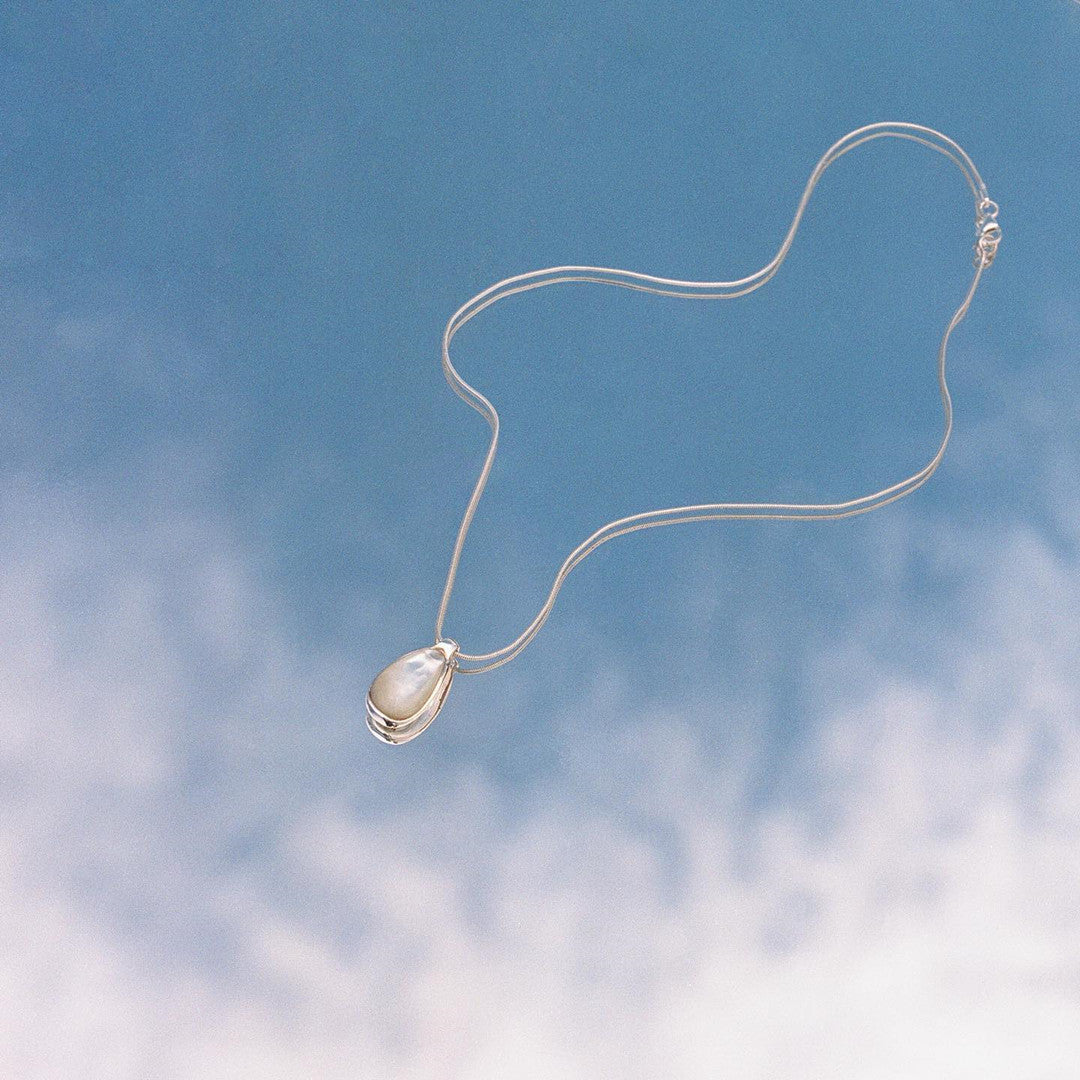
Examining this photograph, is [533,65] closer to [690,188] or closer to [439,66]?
[439,66]

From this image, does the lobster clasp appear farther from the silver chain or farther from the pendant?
the pendant

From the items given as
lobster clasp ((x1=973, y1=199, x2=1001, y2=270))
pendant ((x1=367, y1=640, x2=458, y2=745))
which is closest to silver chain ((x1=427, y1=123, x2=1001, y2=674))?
lobster clasp ((x1=973, y1=199, x2=1001, y2=270))

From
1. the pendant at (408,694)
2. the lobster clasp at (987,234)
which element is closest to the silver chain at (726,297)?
the lobster clasp at (987,234)

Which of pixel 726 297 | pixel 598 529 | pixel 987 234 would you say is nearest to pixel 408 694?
pixel 598 529

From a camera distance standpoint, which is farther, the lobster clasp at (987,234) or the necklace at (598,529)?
the lobster clasp at (987,234)

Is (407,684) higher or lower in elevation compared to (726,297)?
lower

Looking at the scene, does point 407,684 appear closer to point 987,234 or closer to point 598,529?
point 598,529

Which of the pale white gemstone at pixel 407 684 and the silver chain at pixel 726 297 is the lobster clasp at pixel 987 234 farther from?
the pale white gemstone at pixel 407 684
